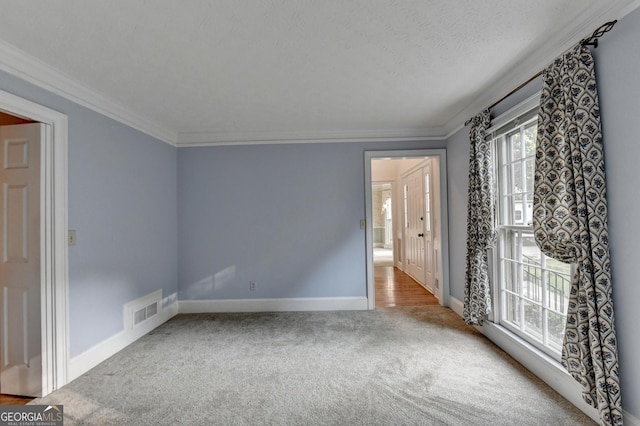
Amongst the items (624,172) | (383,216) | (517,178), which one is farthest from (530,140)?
(383,216)

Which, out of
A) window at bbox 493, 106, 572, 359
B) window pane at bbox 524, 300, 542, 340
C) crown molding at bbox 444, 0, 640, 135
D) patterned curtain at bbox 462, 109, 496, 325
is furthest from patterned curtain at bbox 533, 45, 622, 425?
patterned curtain at bbox 462, 109, 496, 325

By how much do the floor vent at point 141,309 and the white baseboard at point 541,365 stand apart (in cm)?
358

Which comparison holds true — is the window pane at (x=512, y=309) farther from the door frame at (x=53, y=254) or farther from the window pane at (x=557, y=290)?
the door frame at (x=53, y=254)

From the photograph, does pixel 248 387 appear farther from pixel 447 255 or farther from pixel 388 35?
pixel 447 255

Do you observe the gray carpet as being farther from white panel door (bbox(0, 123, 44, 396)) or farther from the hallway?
the hallway

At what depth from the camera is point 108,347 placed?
8.82 feet

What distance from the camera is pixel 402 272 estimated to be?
20.8 ft

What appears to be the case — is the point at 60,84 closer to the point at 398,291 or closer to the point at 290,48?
the point at 290,48

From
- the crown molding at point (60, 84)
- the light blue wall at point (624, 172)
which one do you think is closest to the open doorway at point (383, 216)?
the crown molding at point (60, 84)

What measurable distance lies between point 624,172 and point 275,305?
11.5 ft

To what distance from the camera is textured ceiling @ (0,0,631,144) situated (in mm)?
1624

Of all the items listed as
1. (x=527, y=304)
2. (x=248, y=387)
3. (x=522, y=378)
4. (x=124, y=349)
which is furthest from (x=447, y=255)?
(x=124, y=349)

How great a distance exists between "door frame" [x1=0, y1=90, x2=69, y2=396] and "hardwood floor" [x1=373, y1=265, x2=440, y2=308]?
331cm

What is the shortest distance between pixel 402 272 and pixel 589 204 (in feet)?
16.0
